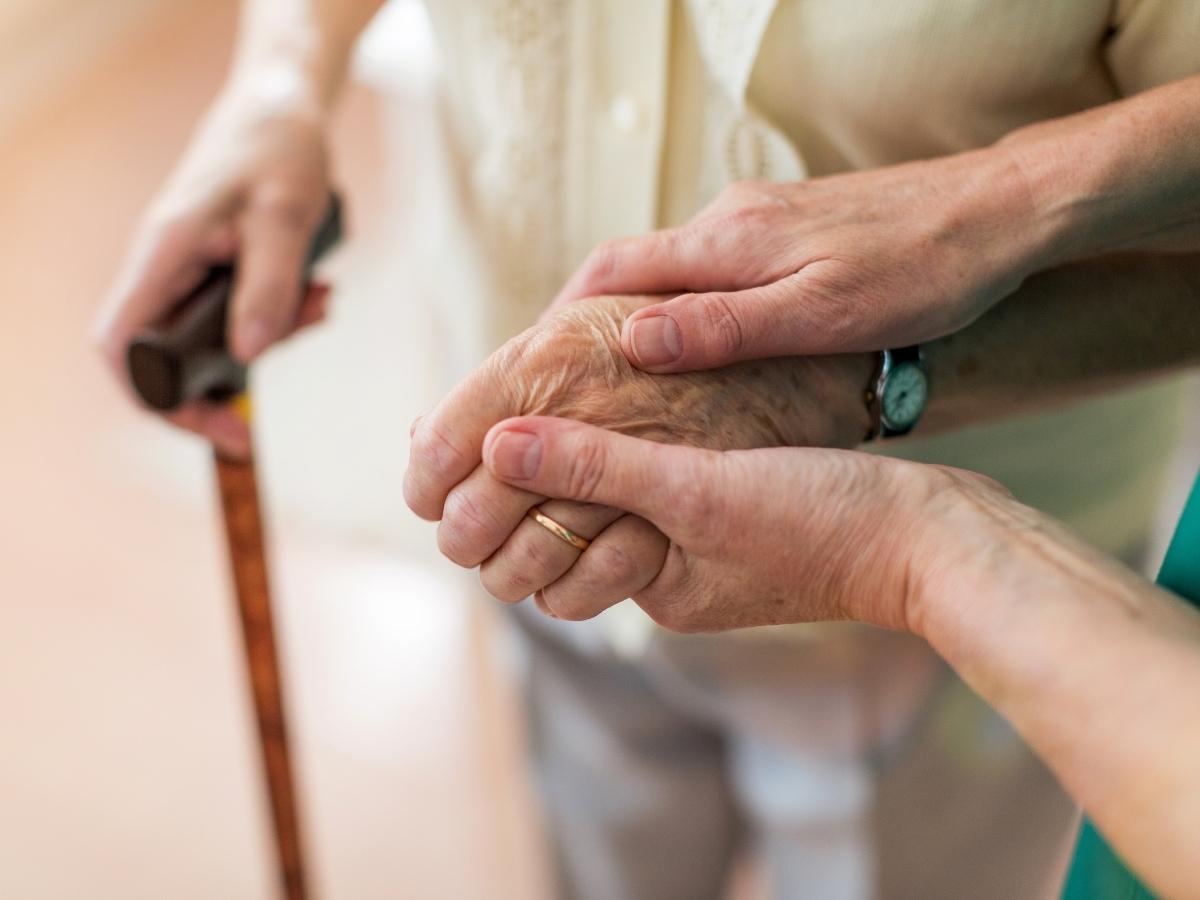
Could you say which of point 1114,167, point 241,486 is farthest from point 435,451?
point 241,486

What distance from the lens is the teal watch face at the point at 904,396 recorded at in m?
0.69

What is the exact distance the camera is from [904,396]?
704mm

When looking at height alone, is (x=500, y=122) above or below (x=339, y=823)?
above

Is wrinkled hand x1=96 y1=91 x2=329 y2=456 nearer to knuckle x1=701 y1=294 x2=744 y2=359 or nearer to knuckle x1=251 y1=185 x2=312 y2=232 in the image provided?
knuckle x1=251 y1=185 x2=312 y2=232

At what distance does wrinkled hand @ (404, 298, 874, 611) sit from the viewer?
22.8 inches

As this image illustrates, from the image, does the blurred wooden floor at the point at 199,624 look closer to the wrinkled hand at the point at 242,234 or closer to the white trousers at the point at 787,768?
the white trousers at the point at 787,768

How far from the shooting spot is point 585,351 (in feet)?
1.99

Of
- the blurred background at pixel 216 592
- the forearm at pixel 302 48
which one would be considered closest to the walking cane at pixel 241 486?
the forearm at pixel 302 48

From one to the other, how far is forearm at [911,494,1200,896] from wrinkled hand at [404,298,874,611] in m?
0.15

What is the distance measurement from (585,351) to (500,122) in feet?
1.15

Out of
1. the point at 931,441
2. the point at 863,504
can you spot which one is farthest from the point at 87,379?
the point at 863,504

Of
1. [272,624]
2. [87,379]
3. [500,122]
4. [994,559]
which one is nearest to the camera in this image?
[994,559]

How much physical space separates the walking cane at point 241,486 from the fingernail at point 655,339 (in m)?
0.44

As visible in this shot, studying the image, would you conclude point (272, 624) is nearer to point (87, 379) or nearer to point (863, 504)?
point (863, 504)
